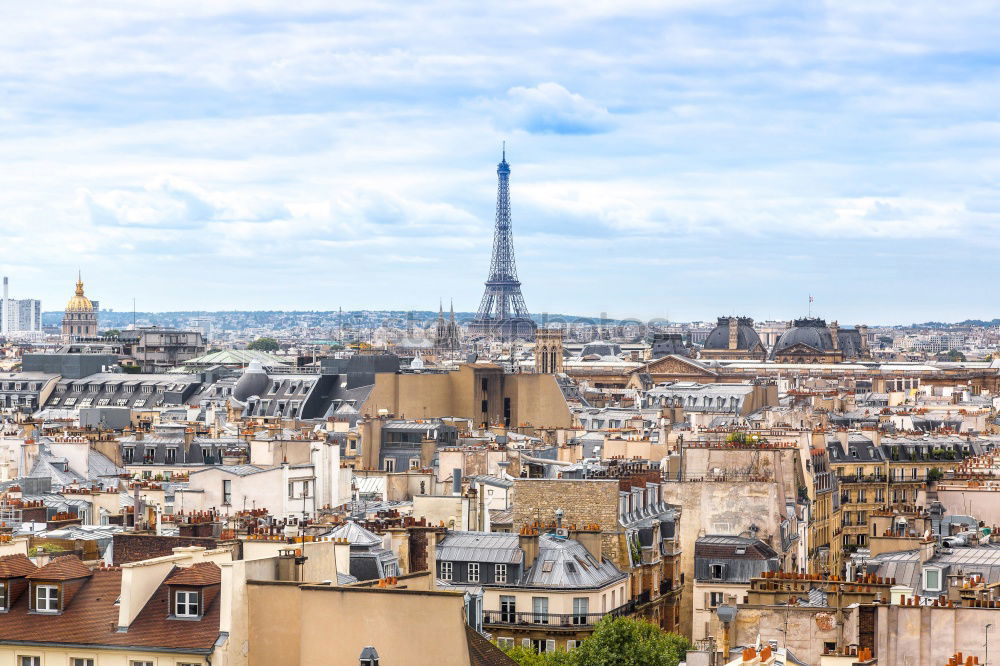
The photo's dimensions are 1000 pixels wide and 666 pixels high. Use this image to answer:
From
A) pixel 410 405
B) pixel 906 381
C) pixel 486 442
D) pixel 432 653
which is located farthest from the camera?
pixel 906 381

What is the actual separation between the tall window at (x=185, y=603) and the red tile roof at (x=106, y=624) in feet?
0.35

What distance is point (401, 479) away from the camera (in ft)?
166

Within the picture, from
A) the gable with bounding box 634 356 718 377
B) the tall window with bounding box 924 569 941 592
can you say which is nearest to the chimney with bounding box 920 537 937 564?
the tall window with bounding box 924 569 941 592

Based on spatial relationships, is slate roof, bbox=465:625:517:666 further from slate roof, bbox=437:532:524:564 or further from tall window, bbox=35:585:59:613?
slate roof, bbox=437:532:524:564

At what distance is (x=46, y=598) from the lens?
72.9ft

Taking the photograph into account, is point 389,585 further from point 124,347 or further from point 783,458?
point 124,347

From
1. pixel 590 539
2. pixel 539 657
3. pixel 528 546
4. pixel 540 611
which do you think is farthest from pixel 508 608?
pixel 539 657

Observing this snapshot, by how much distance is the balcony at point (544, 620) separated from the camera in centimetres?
3591

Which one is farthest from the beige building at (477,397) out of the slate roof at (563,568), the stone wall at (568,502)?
the slate roof at (563,568)

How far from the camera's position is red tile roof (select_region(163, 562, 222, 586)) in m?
21.4

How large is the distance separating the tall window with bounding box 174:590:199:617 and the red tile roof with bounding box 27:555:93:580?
4.76ft

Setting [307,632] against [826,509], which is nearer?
[307,632]

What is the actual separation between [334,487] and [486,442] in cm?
1764

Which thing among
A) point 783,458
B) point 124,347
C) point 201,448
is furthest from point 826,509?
point 124,347
